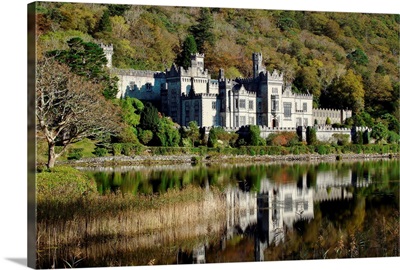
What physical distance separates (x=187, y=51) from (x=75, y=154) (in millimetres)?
3434

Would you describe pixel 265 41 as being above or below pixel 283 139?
above

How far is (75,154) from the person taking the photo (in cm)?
1213

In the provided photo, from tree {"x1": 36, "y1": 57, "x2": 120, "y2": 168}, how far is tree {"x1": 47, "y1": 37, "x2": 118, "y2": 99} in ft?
0.85

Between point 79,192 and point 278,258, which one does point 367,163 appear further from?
point 79,192

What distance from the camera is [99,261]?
931 cm

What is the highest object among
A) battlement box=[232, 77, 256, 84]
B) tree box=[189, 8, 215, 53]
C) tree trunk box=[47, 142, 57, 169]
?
tree box=[189, 8, 215, 53]

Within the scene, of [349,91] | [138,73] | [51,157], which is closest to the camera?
[51,157]

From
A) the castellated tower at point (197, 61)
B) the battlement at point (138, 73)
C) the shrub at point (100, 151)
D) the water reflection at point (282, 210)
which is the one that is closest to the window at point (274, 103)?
the water reflection at point (282, 210)

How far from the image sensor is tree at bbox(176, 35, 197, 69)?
14061mm

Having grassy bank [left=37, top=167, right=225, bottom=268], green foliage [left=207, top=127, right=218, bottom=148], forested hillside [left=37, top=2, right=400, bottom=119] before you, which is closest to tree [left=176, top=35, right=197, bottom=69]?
forested hillside [left=37, top=2, right=400, bottom=119]

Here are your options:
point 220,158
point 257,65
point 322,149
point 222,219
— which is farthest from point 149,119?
point 222,219

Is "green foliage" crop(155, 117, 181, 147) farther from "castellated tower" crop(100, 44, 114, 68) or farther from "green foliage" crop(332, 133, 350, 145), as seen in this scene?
"green foliage" crop(332, 133, 350, 145)

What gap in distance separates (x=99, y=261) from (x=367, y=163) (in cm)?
829

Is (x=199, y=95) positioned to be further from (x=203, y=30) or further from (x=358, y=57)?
(x=358, y=57)
